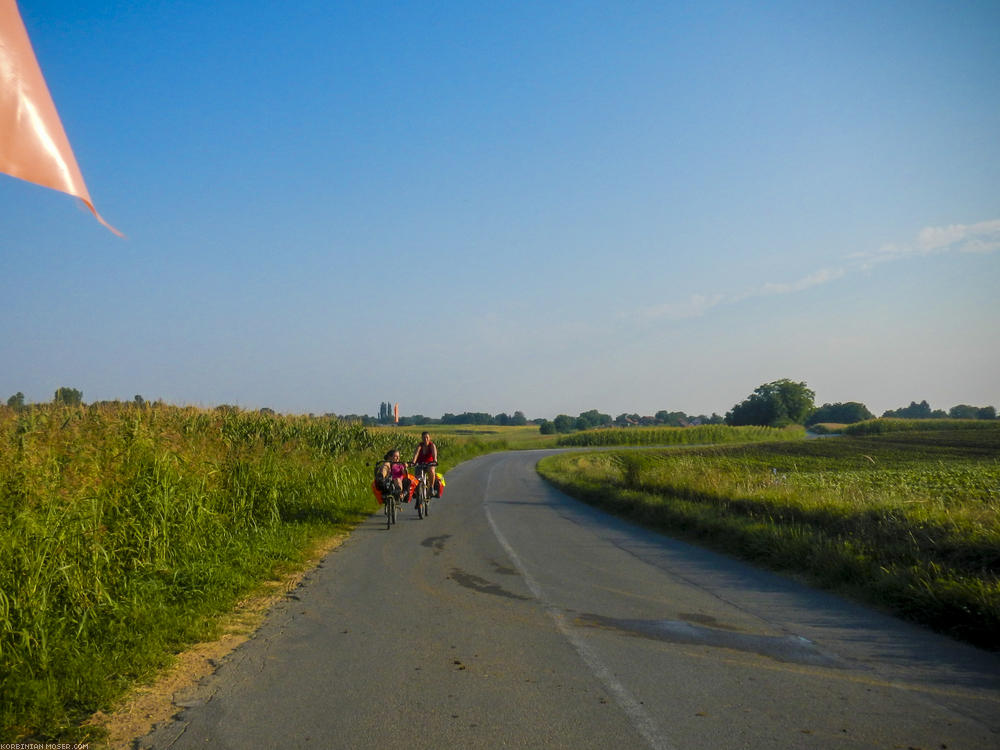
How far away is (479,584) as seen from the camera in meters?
8.83

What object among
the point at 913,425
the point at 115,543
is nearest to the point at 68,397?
the point at 115,543

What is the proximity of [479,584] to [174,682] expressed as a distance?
418cm

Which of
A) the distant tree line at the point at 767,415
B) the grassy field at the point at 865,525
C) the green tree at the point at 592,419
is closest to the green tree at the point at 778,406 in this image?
the distant tree line at the point at 767,415

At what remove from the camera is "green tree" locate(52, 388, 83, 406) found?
11853 mm

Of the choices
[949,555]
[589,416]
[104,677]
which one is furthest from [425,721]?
[589,416]

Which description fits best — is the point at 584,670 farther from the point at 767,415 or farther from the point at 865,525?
the point at 767,415

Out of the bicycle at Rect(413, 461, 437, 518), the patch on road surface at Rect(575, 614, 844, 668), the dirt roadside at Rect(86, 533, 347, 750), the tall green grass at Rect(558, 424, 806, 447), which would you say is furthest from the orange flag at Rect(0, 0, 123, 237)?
the tall green grass at Rect(558, 424, 806, 447)

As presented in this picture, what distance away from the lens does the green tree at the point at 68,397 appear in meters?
11.9

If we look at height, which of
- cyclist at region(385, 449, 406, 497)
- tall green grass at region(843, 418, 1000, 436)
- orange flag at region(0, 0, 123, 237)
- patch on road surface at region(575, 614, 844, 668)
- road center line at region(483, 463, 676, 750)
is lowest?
patch on road surface at region(575, 614, 844, 668)

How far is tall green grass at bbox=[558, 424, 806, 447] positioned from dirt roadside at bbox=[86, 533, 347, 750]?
83328mm

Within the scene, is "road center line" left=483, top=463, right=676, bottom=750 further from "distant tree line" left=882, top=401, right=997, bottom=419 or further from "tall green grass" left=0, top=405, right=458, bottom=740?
"distant tree line" left=882, top=401, right=997, bottom=419

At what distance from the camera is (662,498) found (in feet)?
59.3

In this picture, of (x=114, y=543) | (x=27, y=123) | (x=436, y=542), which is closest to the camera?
(x=27, y=123)

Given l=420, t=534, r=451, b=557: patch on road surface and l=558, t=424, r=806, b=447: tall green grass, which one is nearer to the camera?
l=420, t=534, r=451, b=557: patch on road surface
